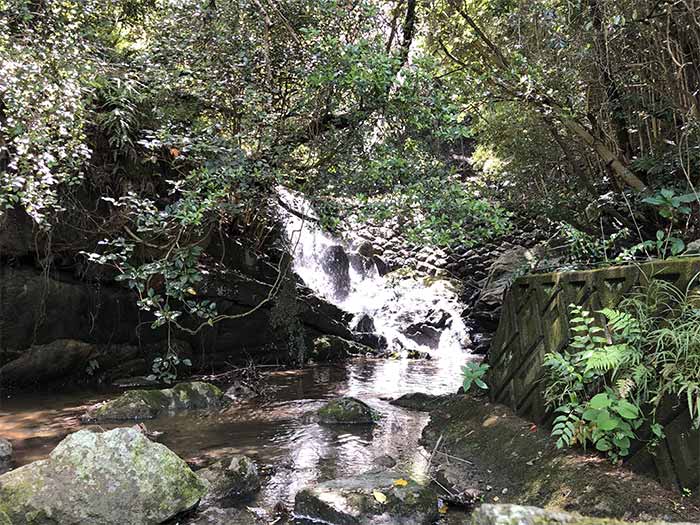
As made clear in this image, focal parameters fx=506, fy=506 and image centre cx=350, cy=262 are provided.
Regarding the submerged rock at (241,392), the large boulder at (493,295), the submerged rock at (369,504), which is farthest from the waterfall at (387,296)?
the submerged rock at (369,504)

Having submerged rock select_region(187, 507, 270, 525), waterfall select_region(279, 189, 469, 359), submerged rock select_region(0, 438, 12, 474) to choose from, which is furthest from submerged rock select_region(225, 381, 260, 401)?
waterfall select_region(279, 189, 469, 359)

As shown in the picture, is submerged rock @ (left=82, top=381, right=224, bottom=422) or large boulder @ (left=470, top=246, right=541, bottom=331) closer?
submerged rock @ (left=82, top=381, right=224, bottom=422)

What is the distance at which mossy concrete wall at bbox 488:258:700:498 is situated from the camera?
318cm

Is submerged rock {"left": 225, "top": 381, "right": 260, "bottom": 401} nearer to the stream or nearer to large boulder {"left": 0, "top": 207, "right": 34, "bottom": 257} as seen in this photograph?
the stream

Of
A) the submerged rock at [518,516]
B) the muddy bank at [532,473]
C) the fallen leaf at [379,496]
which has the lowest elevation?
the fallen leaf at [379,496]

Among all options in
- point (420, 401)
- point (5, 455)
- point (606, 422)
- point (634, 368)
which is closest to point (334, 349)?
point (420, 401)

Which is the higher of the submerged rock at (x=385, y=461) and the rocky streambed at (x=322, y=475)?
the rocky streambed at (x=322, y=475)

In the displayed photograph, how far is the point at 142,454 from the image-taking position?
155 inches

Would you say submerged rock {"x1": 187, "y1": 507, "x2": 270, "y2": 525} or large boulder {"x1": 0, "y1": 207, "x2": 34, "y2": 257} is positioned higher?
large boulder {"x1": 0, "y1": 207, "x2": 34, "y2": 257}

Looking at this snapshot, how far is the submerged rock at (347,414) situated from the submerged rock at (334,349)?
5687mm

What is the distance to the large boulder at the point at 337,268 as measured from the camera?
15.7 metres

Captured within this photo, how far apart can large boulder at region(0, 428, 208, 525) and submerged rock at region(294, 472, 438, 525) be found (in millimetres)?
913

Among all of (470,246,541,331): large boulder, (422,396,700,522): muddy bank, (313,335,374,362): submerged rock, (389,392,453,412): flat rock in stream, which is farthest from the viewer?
(470,246,541,331): large boulder

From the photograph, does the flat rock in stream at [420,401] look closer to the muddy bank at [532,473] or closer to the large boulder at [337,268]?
the muddy bank at [532,473]
